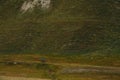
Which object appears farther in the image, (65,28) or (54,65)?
(65,28)

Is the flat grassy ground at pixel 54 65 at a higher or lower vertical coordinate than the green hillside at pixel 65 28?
lower

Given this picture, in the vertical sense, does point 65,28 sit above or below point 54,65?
above

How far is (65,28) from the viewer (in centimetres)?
17475

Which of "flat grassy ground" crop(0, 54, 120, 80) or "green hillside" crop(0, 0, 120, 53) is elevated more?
"green hillside" crop(0, 0, 120, 53)

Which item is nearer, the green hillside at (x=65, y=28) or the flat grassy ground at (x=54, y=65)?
the flat grassy ground at (x=54, y=65)

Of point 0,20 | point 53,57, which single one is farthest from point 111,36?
point 0,20

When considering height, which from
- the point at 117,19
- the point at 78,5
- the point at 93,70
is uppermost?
the point at 78,5

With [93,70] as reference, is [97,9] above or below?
above

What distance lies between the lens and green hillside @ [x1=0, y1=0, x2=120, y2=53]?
163875mm

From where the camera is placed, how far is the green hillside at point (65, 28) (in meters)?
164

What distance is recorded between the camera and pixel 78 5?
187000 mm

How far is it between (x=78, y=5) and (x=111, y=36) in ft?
92.3

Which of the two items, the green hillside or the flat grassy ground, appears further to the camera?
the green hillside

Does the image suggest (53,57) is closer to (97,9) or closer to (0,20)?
(97,9)
